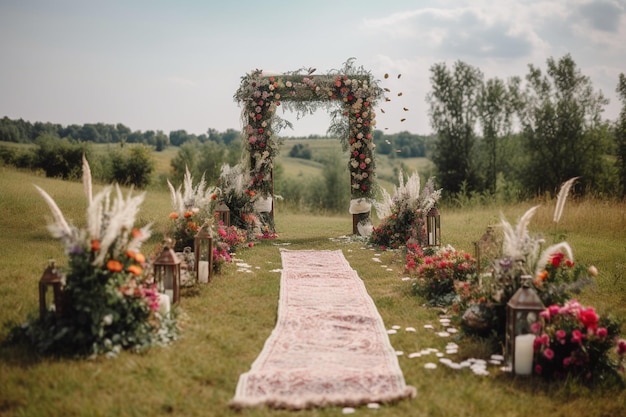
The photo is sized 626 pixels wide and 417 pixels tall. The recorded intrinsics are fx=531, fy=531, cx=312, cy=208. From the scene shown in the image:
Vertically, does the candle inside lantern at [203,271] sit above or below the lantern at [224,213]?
below

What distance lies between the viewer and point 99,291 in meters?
4.45

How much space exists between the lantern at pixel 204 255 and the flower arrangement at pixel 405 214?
15.1 ft

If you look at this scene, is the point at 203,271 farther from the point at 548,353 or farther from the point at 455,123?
the point at 455,123

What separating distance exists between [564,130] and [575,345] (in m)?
25.1

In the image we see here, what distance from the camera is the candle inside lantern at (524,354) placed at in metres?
4.35

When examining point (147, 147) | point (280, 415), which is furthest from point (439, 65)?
point (280, 415)

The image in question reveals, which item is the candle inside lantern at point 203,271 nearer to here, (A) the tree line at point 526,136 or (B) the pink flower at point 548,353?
(B) the pink flower at point 548,353

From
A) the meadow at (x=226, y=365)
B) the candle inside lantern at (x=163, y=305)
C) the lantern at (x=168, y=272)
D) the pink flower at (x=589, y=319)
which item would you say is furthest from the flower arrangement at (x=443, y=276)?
the candle inside lantern at (x=163, y=305)

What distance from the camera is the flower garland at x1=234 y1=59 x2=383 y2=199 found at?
13219 mm

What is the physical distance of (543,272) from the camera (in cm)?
478

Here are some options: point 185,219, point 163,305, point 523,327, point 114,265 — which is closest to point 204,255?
point 185,219

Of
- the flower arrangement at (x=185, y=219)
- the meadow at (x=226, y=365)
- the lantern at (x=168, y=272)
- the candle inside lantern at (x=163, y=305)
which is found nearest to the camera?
the meadow at (x=226, y=365)

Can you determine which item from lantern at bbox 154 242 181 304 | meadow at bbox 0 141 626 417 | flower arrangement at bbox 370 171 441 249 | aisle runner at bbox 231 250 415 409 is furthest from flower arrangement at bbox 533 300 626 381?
flower arrangement at bbox 370 171 441 249

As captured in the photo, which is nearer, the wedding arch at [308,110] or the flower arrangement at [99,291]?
the flower arrangement at [99,291]
